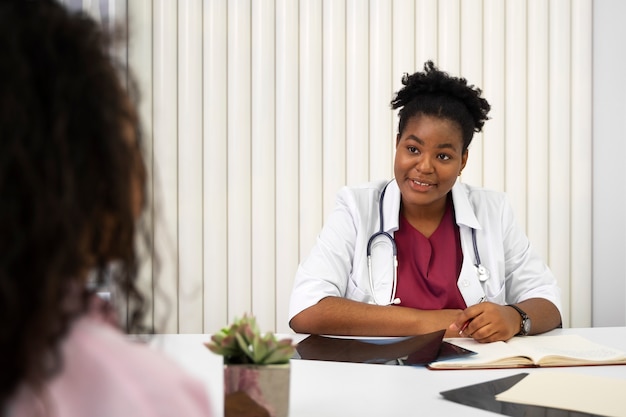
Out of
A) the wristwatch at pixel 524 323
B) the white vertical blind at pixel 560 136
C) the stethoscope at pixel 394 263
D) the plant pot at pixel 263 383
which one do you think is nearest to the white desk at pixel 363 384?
the plant pot at pixel 263 383

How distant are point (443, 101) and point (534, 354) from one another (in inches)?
38.5

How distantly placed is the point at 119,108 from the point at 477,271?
6.00ft

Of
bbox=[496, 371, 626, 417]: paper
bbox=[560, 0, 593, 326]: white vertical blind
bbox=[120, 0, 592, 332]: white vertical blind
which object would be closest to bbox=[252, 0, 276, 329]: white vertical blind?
bbox=[120, 0, 592, 332]: white vertical blind

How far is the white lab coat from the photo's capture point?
225cm

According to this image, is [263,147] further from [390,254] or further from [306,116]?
[390,254]

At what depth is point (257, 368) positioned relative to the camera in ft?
3.61

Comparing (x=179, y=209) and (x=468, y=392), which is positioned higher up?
(x=179, y=209)

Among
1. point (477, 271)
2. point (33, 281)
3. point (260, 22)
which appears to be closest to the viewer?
point (33, 281)

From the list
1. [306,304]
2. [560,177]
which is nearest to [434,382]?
[306,304]

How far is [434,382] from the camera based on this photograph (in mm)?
1461

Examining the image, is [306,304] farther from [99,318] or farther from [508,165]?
[508,165]

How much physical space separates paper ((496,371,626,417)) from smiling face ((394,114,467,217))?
0.88 metres

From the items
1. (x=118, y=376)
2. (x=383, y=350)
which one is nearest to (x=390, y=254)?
(x=383, y=350)

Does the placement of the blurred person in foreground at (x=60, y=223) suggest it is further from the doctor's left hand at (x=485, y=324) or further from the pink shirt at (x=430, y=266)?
the pink shirt at (x=430, y=266)
